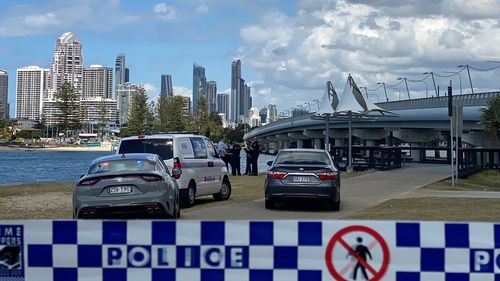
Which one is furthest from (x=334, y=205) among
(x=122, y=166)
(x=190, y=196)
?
(x=122, y=166)

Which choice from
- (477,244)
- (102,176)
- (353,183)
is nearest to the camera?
(477,244)

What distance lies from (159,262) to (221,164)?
14.1 m

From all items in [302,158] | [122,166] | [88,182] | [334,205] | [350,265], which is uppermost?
[302,158]

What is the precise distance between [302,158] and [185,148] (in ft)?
9.56

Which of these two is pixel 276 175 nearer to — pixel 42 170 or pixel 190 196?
pixel 190 196

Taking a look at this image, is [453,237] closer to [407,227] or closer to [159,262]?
[407,227]

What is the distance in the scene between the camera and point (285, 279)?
5184mm

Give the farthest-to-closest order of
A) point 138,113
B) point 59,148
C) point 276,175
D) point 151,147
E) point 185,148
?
point 59,148 < point 138,113 < point 185,148 < point 151,147 < point 276,175

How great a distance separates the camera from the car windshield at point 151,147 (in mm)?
16906

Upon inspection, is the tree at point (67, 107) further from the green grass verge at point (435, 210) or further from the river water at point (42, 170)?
the green grass verge at point (435, 210)

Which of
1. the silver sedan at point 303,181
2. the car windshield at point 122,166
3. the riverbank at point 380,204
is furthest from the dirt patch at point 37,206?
the silver sedan at point 303,181

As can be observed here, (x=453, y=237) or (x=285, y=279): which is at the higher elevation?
(x=453, y=237)

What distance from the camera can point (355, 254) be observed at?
520 cm

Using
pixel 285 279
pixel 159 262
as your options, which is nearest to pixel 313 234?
pixel 285 279
